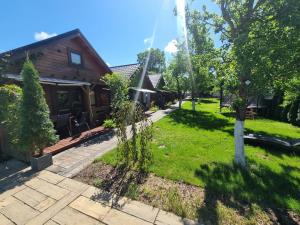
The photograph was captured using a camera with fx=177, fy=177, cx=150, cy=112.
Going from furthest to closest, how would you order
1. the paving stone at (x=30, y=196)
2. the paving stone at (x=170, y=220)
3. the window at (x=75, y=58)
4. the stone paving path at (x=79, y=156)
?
the window at (x=75, y=58), the stone paving path at (x=79, y=156), the paving stone at (x=30, y=196), the paving stone at (x=170, y=220)

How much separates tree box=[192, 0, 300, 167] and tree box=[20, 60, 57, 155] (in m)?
5.88

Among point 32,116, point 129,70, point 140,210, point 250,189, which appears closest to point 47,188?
point 32,116

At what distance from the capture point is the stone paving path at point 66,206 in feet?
11.0

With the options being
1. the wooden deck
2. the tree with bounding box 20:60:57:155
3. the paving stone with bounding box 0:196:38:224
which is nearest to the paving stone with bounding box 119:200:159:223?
the paving stone with bounding box 0:196:38:224

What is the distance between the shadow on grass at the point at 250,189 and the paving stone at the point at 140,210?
94 cm

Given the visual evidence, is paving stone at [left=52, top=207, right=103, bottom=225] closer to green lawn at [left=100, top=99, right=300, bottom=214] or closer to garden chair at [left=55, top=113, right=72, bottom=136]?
green lawn at [left=100, top=99, right=300, bottom=214]

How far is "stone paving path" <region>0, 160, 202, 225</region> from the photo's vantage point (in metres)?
3.35

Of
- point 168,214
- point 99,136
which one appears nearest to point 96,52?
point 99,136

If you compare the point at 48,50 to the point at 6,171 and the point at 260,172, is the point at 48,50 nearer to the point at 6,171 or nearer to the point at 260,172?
the point at 6,171

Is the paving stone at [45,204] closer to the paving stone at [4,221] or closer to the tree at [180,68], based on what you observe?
the paving stone at [4,221]

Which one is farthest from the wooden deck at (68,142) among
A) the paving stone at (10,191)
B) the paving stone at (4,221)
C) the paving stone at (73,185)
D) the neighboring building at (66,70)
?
the paving stone at (4,221)

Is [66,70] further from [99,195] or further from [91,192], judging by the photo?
[99,195]

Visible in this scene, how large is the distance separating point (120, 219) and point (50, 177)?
9.04ft

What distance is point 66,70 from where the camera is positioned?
10.8m
